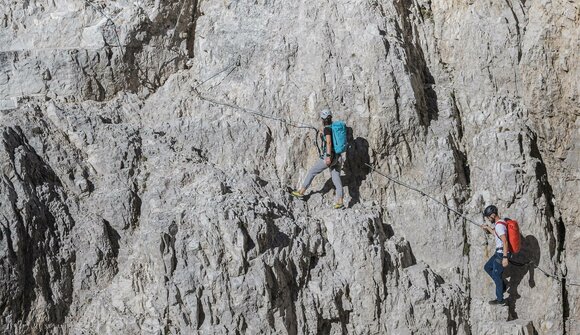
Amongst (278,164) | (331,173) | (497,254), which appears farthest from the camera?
(278,164)

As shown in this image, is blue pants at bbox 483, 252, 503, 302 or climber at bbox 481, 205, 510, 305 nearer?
climber at bbox 481, 205, 510, 305

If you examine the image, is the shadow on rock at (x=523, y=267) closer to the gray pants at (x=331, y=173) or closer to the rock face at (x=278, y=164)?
the rock face at (x=278, y=164)

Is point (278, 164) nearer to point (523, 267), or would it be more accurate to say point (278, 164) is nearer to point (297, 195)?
point (297, 195)

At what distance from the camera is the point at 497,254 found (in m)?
11.6

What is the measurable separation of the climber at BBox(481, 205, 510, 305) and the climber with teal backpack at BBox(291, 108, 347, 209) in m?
2.56

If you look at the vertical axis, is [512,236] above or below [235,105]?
below

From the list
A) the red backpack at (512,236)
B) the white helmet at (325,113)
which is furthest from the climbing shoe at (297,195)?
the red backpack at (512,236)

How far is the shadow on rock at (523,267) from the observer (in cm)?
1227

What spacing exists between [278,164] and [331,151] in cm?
124

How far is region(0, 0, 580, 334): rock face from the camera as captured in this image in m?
10.6

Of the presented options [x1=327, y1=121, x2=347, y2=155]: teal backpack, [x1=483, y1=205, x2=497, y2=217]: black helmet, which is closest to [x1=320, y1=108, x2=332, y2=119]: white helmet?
[x1=327, y1=121, x2=347, y2=155]: teal backpack

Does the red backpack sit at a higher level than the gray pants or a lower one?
lower

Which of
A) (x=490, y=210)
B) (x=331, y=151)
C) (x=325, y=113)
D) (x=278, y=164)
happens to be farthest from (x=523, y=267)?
(x=278, y=164)

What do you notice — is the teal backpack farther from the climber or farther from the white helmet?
the climber
